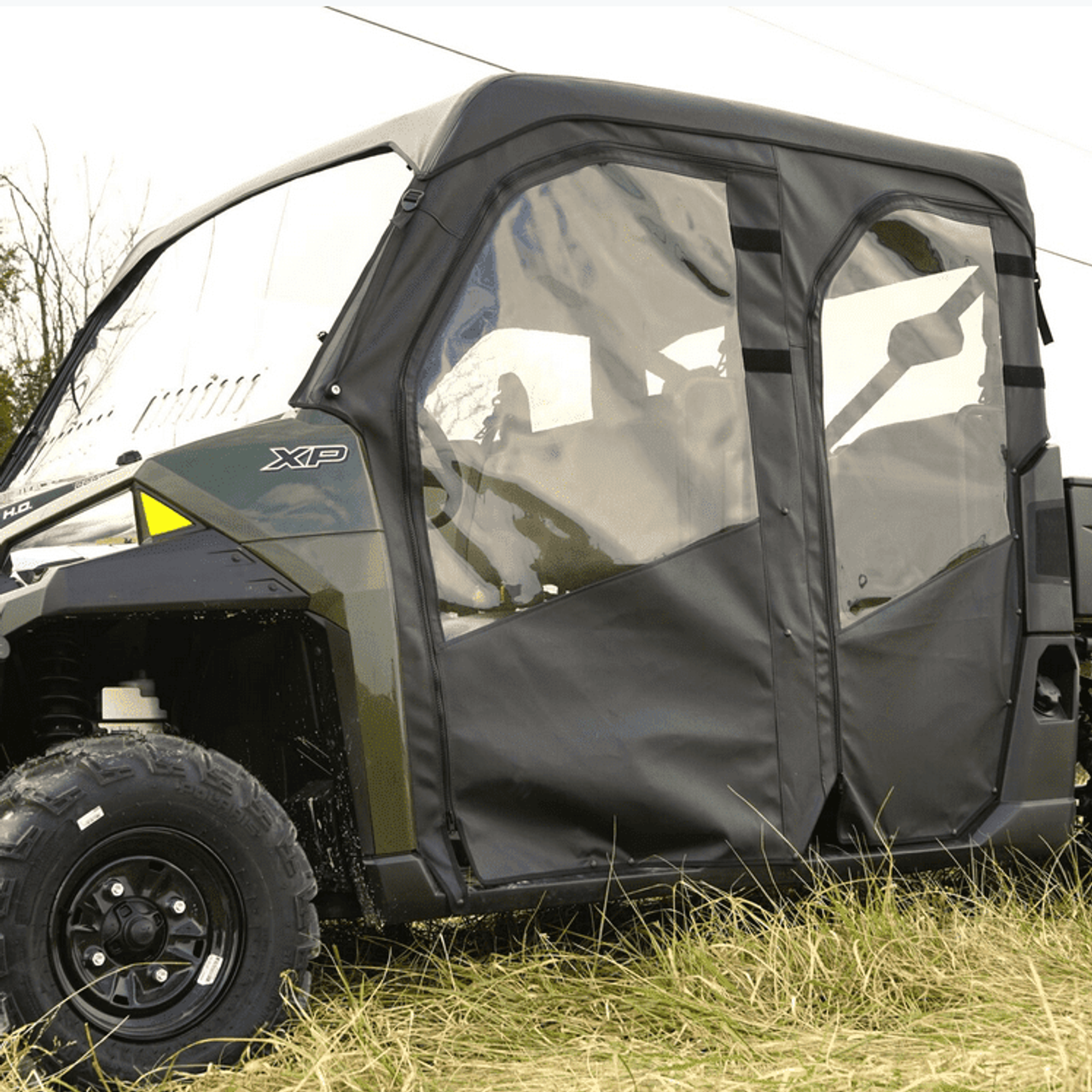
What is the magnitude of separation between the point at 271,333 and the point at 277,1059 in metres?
1.60

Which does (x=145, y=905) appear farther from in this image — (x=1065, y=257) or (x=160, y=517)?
(x=1065, y=257)

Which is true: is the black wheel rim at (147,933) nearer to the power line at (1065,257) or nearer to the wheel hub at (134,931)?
the wheel hub at (134,931)

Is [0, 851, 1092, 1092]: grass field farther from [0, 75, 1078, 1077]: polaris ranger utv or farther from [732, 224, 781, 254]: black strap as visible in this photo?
[732, 224, 781, 254]: black strap

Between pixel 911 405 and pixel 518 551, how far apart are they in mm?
1342

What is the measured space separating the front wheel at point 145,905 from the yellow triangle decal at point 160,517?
0.42 m

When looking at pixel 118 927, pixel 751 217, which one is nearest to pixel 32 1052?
pixel 118 927

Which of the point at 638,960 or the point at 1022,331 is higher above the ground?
the point at 1022,331

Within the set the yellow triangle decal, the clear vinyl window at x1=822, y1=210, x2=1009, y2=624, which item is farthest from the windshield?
the clear vinyl window at x1=822, y1=210, x2=1009, y2=624

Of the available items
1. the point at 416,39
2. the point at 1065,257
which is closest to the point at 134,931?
the point at 416,39

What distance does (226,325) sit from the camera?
3723 mm

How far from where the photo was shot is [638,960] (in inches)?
146

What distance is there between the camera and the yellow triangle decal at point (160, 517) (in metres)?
3.13

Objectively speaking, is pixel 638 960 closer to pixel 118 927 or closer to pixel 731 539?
pixel 731 539

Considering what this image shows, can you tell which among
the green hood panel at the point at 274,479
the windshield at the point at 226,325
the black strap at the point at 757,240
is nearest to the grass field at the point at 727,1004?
the green hood panel at the point at 274,479
